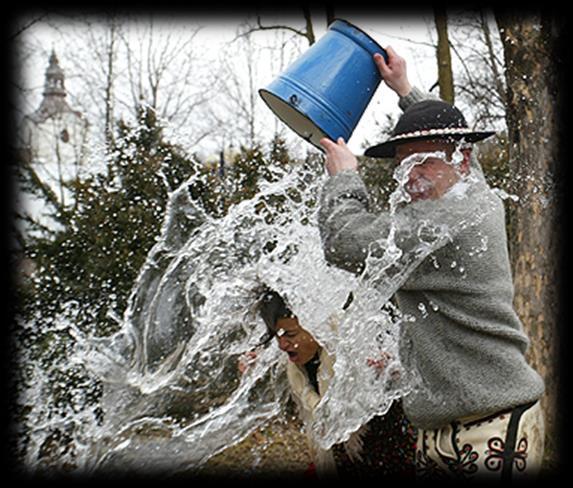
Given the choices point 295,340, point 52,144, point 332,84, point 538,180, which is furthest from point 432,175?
point 52,144

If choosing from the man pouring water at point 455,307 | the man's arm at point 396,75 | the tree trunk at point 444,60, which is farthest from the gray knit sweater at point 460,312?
the tree trunk at point 444,60

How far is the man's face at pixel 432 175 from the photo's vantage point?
227 cm

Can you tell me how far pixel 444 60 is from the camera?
812cm

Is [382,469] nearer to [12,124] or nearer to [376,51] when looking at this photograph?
[376,51]

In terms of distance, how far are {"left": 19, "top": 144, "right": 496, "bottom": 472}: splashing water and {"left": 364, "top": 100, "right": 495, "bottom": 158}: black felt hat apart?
2.01ft

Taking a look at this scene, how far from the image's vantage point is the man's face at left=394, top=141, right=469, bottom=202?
2.27 m

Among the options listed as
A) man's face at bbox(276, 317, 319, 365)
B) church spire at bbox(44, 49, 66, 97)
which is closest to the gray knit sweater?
man's face at bbox(276, 317, 319, 365)

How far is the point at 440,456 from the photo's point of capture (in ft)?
7.98

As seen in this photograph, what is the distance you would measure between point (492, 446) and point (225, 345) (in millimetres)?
1589

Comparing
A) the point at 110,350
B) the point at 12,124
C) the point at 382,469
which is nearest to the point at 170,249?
the point at 110,350

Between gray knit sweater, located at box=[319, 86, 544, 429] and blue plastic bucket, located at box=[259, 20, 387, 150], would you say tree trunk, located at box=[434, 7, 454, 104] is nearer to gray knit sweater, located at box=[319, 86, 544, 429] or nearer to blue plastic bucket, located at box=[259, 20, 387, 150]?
blue plastic bucket, located at box=[259, 20, 387, 150]

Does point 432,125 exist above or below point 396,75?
below

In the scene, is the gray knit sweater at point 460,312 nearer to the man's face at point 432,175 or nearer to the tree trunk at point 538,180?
the man's face at point 432,175

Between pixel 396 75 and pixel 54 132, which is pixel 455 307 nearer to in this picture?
pixel 396 75
